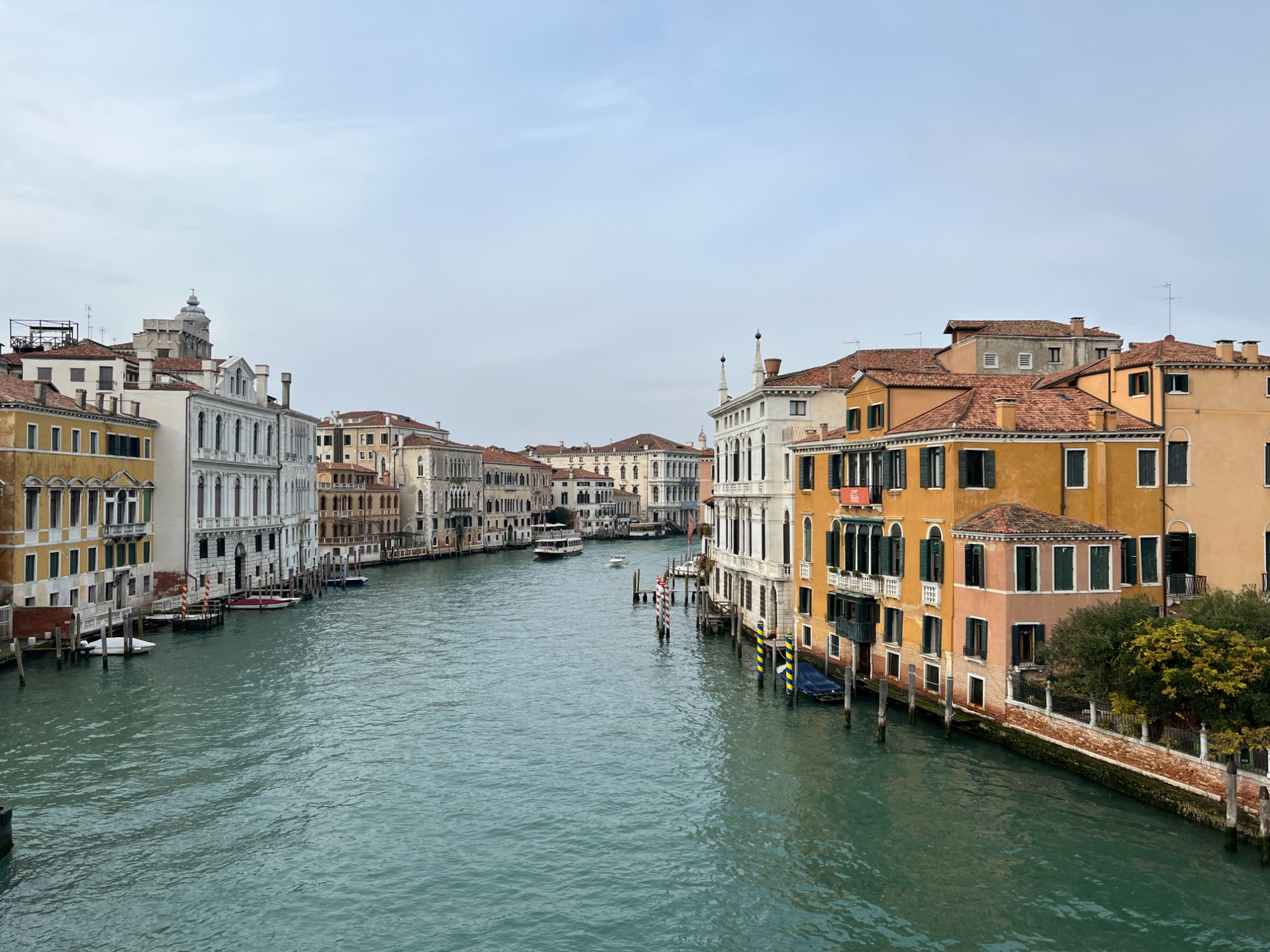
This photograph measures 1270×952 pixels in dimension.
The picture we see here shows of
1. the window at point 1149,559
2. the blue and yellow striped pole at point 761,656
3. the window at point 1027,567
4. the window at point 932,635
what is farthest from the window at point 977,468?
the blue and yellow striped pole at point 761,656

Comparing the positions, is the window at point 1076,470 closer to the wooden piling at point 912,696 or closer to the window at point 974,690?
the window at point 974,690

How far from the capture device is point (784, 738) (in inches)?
805

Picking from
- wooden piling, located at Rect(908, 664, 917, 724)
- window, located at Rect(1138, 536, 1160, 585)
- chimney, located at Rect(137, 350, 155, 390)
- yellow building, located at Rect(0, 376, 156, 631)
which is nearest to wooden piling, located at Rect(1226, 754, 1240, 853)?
wooden piling, located at Rect(908, 664, 917, 724)

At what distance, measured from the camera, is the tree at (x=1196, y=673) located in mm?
14148

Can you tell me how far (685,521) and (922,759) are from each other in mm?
103584

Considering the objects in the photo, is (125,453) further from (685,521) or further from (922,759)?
(685,521)

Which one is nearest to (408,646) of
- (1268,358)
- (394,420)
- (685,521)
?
(1268,358)

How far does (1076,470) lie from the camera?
65.4 ft

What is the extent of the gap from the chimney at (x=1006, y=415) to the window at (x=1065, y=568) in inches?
109

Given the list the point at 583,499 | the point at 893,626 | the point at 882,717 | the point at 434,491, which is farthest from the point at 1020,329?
the point at 583,499

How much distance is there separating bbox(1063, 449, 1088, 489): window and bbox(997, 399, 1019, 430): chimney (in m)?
1.42

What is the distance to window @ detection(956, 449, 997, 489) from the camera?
19.7 meters

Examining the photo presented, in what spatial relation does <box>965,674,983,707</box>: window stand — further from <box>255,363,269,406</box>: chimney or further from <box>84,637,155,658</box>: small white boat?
<box>255,363,269,406</box>: chimney

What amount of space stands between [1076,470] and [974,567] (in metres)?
3.26
